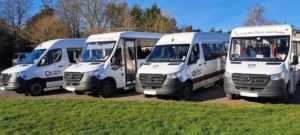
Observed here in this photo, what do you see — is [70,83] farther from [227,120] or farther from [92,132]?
[227,120]

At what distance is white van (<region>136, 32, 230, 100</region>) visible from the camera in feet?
31.5

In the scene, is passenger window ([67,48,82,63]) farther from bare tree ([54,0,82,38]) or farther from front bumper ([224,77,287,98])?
bare tree ([54,0,82,38])

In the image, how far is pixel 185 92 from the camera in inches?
394

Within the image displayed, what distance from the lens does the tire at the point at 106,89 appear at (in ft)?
36.7

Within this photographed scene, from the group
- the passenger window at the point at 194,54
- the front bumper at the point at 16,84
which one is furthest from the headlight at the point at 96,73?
the passenger window at the point at 194,54

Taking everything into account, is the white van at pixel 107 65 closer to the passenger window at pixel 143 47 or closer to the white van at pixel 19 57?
the passenger window at pixel 143 47

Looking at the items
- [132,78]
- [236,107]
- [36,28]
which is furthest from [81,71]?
[36,28]

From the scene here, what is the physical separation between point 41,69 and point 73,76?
2.35 metres

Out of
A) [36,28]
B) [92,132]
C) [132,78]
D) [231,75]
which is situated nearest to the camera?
[92,132]

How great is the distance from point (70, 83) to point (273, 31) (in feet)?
24.9

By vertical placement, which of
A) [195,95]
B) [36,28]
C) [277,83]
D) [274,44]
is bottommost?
[195,95]

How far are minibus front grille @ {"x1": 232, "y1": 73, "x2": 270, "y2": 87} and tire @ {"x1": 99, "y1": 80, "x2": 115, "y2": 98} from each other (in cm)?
492

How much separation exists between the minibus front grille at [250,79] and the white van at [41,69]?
8024mm

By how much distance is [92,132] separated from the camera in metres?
5.78
